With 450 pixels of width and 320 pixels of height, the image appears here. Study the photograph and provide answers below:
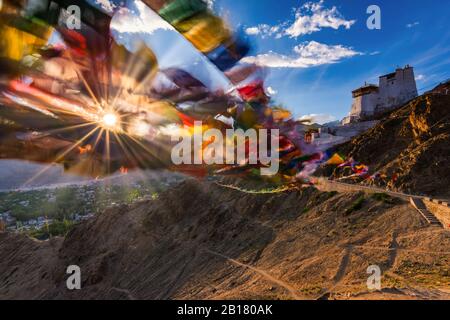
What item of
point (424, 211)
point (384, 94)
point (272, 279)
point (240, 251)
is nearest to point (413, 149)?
point (424, 211)

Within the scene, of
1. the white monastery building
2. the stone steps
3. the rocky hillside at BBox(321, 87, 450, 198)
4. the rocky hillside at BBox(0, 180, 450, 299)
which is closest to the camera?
the rocky hillside at BBox(0, 180, 450, 299)

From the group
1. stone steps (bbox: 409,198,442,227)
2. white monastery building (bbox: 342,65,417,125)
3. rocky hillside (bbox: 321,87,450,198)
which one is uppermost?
white monastery building (bbox: 342,65,417,125)

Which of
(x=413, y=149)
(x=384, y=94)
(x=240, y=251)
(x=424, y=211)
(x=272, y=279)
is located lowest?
(x=240, y=251)

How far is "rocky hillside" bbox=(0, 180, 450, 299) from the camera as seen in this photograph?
42.2 ft

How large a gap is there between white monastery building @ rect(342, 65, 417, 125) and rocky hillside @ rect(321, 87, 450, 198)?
54.8ft

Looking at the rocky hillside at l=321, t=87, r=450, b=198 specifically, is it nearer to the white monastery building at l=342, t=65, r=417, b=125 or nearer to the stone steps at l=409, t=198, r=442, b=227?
the stone steps at l=409, t=198, r=442, b=227

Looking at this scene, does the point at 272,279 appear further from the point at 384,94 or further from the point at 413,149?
the point at 384,94

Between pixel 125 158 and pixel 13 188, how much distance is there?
178m

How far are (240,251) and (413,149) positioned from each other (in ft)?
64.9

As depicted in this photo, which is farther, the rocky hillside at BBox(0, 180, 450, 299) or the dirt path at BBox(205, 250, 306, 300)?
the rocky hillside at BBox(0, 180, 450, 299)

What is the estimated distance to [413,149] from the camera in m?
28.0

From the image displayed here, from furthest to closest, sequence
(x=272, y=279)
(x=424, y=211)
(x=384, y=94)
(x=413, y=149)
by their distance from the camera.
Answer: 1. (x=384, y=94)
2. (x=413, y=149)
3. (x=424, y=211)
4. (x=272, y=279)

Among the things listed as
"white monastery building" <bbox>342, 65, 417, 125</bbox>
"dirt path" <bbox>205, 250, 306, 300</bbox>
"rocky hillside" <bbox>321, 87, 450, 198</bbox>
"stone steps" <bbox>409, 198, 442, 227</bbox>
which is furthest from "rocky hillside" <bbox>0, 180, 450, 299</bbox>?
"white monastery building" <bbox>342, 65, 417, 125</bbox>
